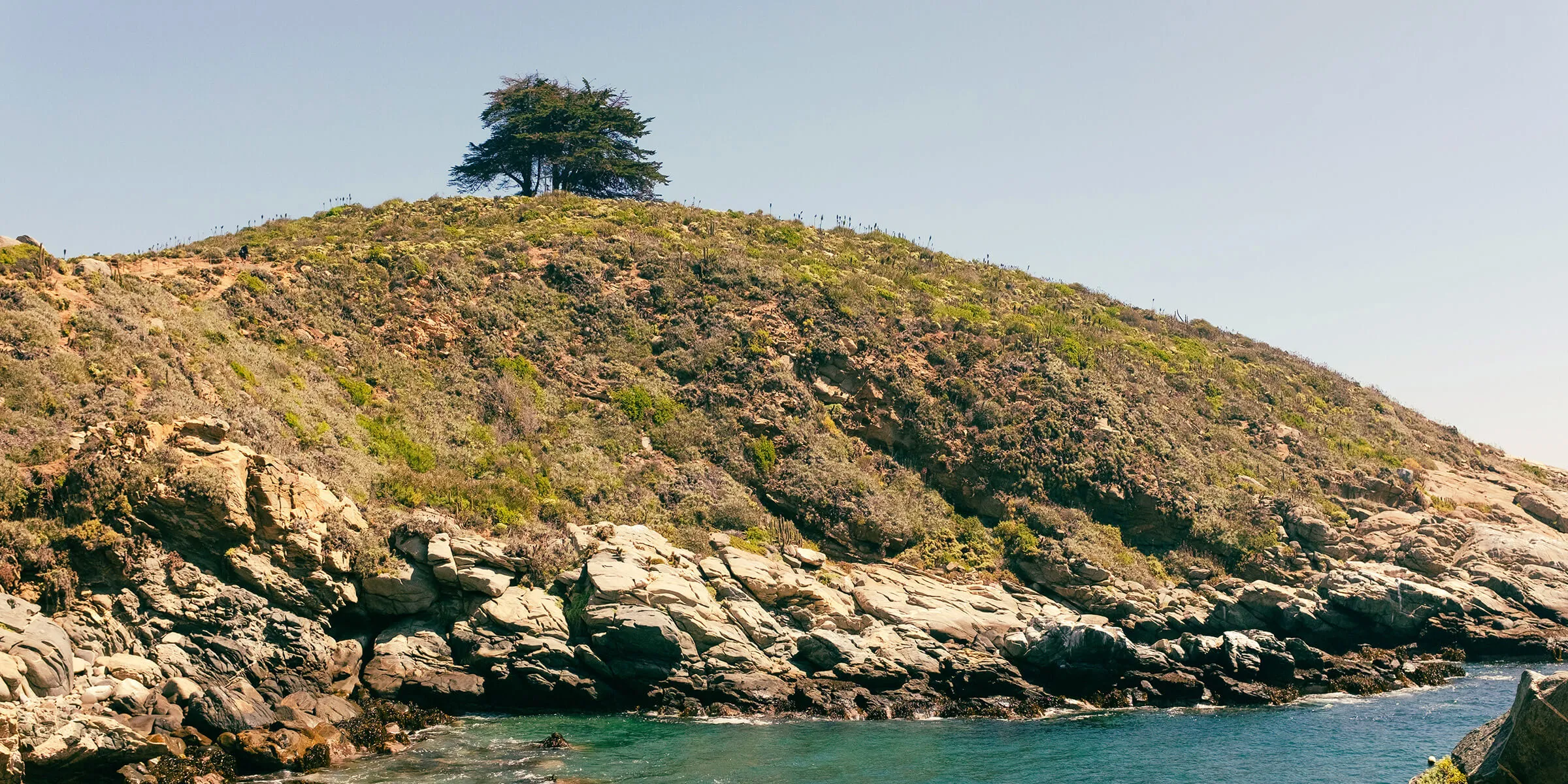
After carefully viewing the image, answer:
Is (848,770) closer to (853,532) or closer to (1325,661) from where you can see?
(853,532)

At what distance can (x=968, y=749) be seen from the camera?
74.0 ft

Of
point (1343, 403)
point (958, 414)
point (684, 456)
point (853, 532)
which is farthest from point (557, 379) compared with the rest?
point (1343, 403)

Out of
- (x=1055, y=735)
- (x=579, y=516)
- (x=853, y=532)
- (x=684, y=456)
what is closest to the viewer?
(x=1055, y=735)

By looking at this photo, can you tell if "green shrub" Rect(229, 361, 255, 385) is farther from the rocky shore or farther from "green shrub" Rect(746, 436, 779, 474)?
"green shrub" Rect(746, 436, 779, 474)

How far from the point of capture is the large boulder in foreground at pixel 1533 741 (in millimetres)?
10578

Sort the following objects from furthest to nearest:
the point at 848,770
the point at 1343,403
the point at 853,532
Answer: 1. the point at 1343,403
2. the point at 853,532
3. the point at 848,770

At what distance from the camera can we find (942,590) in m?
31.6

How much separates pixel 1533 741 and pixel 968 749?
13143 mm

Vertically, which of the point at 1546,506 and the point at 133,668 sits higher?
the point at 1546,506

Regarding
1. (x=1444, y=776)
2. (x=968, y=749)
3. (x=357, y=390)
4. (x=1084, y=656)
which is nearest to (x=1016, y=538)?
(x=1084, y=656)

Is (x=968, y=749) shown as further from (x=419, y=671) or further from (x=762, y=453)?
(x=762, y=453)

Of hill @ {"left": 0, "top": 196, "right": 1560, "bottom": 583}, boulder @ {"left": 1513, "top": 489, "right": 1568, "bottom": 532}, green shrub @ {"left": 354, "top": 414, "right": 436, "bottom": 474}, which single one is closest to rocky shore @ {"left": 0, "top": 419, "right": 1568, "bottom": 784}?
hill @ {"left": 0, "top": 196, "right": 1560, "bottom": 583}

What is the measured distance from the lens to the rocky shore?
19641 millimetres

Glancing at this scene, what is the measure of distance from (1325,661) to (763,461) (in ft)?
64.9
